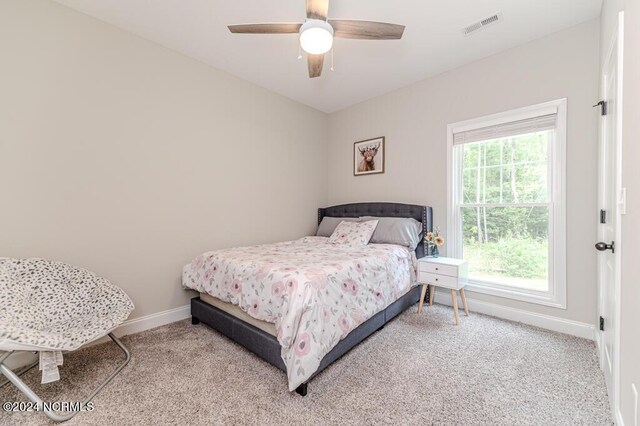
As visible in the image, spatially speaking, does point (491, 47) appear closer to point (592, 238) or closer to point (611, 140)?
point (611, 140)

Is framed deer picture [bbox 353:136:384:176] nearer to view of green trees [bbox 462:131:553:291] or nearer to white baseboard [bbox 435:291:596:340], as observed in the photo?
view of green trees [bbox 462:131:553:291]

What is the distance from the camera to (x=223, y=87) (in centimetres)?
320

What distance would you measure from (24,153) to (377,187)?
11.9 ft

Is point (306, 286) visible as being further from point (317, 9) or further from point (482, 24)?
point (482, 24)

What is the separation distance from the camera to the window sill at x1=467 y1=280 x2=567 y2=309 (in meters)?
2.52

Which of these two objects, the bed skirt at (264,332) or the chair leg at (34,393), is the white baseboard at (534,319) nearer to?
the bed skirt at (264,332)

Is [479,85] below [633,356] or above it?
above

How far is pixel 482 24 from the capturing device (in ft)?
7.95

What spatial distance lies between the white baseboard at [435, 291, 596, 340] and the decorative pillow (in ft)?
3.98

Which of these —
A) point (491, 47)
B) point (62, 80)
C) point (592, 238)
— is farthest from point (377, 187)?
point (62, 80)

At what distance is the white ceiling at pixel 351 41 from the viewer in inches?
86.7

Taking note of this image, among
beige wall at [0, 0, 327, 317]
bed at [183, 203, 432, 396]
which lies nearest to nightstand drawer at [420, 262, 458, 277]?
bed at [183, 203, 432, 396]

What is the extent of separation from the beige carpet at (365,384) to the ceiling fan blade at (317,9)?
246cm

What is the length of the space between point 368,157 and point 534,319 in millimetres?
2708
